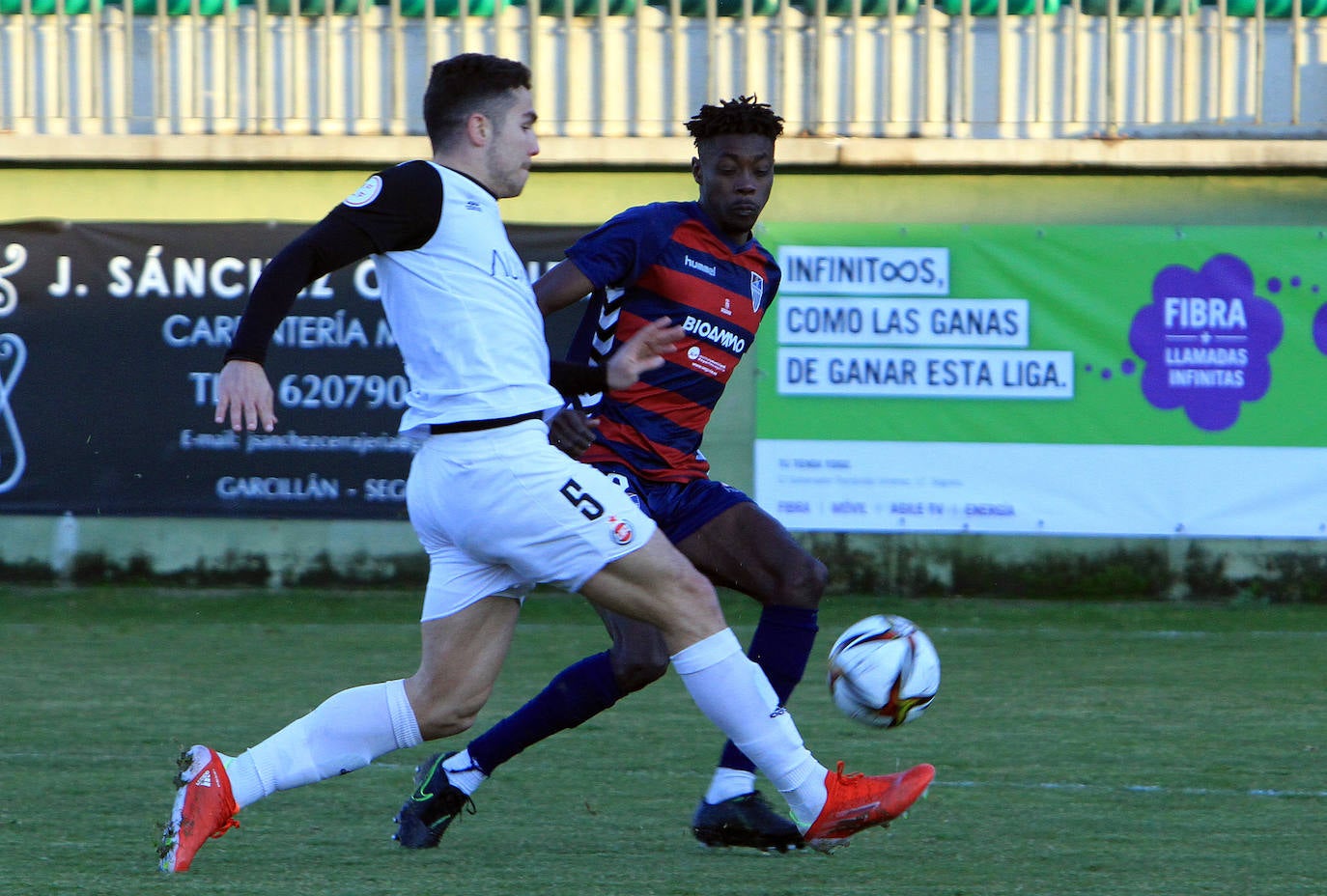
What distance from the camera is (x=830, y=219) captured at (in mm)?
10750

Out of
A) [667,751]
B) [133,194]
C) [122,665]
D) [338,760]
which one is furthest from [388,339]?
[338,760]

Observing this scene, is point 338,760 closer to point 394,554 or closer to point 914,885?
point 914,885

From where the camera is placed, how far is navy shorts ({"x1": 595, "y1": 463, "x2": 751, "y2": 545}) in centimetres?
489

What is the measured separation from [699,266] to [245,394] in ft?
5.19

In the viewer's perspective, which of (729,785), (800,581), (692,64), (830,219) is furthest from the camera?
(692,64)

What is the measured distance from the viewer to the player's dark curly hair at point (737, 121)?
16.3 ft

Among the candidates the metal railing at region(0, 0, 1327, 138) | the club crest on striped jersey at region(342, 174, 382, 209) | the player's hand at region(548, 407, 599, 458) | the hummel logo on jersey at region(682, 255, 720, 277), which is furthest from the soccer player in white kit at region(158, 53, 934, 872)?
the metal railing at region(0, 0, 1327, 138)

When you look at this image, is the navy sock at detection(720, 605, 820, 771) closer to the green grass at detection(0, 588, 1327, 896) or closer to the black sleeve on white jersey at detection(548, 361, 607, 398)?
the green grass at detection(0, 588, 1327, 896)

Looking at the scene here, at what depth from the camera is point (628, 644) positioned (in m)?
4.70

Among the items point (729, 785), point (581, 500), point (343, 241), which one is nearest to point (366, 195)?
point (343, 241)

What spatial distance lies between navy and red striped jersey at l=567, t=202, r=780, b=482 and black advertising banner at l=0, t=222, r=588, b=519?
5.32 metres

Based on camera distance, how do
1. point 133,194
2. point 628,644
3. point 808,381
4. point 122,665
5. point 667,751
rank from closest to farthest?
point 628,644 < point 667,751 < point 122,665 < point 808,381 < point 133,194

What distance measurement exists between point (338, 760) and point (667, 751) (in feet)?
6.59

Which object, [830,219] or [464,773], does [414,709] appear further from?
[830,219]
